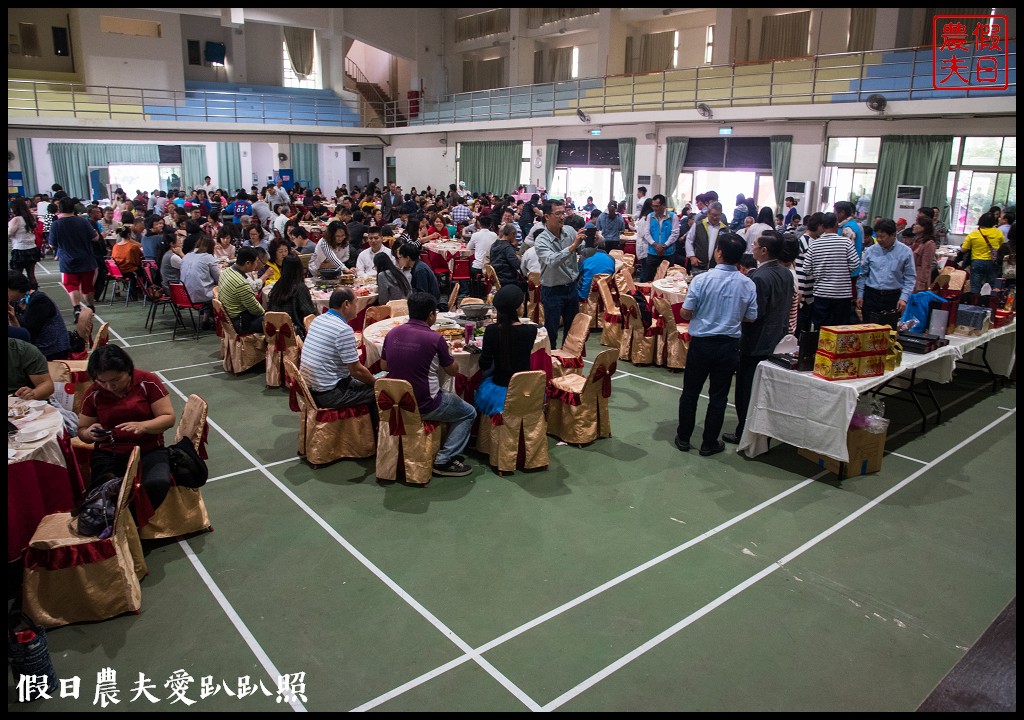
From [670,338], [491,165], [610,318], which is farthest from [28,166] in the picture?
[670,338]

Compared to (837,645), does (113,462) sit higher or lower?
higher

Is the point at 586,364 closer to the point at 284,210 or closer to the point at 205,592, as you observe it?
the point at 205,592

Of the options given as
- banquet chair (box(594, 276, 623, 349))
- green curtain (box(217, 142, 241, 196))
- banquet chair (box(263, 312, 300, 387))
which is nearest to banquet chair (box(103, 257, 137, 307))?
banquet chair (box(263, 312, 300, 387))

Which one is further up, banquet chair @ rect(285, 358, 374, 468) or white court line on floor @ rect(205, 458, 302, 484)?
banquet chair @ rect(285, 358, 374, 468)

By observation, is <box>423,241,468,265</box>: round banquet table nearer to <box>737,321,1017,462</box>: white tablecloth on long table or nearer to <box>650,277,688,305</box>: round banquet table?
<box>650,277,688,305</box>: round banquet table

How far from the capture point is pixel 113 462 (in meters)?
3.95

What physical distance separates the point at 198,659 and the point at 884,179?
14203 millimetres

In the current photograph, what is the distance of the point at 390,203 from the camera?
16.6 m

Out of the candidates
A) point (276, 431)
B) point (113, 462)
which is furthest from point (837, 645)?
point (276, 431)

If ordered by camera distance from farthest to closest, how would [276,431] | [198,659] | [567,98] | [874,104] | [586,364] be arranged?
1. [567,98]
2. [874,104]
3. [586,364]
4. [276,431]
5. [198,659]

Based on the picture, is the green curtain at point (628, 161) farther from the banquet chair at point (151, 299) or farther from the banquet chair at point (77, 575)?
the banquet chair at point (77, 575)

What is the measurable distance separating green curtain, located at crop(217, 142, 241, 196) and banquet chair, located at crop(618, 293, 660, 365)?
21.9 meters

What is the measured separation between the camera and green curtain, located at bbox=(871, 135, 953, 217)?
12734 mm

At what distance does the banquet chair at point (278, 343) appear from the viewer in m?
6.57
